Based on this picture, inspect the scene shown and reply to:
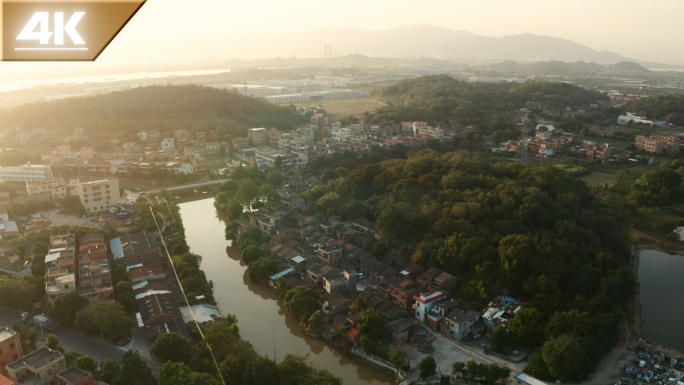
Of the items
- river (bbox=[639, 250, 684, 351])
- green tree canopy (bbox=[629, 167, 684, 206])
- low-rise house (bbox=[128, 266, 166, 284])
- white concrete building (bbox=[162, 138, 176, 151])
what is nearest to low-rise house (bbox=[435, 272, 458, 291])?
river (bbox=[639, 250, 684, 351])

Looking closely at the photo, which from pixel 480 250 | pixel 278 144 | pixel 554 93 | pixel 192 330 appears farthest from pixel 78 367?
pixel 554 93

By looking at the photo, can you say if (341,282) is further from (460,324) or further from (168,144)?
(168,144)

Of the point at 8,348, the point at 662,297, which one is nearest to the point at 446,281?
the point at 662,297

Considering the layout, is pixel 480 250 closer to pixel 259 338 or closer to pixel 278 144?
pixel 259 338

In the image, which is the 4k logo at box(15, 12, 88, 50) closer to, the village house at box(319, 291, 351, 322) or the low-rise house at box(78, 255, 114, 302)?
the village house at box(319, 291, 351, 322)

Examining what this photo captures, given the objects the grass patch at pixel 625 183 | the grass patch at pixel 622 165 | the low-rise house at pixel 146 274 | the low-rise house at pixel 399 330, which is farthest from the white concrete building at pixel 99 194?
the grass patch at pixel 622 165
